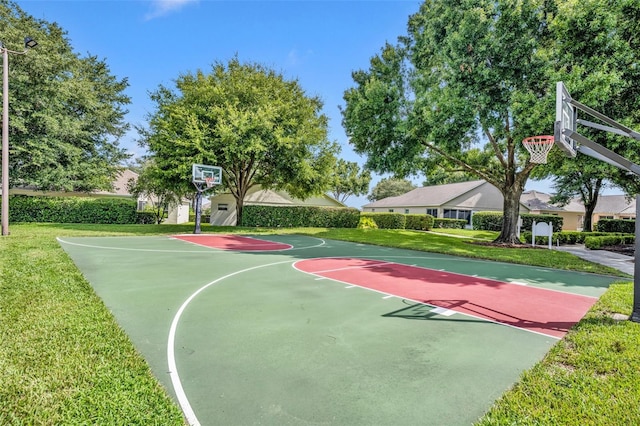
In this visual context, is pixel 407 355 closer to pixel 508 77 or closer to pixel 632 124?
pixel 632 124

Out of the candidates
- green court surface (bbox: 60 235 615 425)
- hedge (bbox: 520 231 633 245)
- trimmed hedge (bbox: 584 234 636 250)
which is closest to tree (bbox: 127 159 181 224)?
green court surface (bbox: 60 235 615 425)

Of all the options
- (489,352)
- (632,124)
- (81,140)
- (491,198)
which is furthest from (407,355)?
(491,198)

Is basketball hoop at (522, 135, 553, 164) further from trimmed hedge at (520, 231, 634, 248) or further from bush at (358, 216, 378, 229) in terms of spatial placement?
bush at (358, 216, 378, 229)

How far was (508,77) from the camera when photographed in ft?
A: 43.4

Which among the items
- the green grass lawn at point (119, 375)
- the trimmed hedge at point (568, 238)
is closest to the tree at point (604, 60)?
the trimmed hedge at point (568, 238)

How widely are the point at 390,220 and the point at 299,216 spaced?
780cm

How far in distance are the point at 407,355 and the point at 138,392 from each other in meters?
2.71

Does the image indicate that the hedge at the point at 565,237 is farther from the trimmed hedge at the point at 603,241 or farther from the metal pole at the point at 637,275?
the metal pole at the point at 637,275

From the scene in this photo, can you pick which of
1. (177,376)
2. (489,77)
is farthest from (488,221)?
(177,376)

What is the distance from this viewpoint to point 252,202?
2927cm

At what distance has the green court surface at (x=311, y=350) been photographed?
2707 mm

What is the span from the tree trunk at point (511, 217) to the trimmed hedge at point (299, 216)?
13451 mm

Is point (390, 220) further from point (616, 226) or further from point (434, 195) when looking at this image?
point (616, 226)

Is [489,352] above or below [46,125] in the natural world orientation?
below
